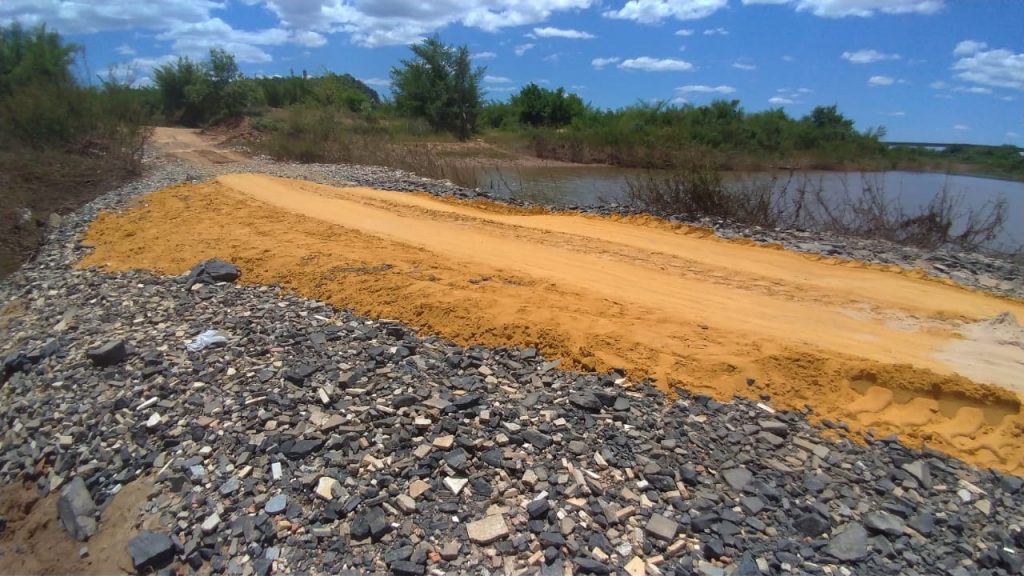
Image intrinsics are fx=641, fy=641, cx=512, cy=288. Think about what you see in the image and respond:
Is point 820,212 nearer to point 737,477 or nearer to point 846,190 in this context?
point 846,190

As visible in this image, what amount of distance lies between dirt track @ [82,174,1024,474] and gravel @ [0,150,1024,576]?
1.21 feet

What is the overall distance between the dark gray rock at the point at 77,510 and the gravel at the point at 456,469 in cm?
7

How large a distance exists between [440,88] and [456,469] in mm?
39916

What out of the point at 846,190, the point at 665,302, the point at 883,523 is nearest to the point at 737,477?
the point at 883,523

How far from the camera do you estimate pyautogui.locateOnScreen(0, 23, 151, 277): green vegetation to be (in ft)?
37.5

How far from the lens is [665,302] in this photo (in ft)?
21.3

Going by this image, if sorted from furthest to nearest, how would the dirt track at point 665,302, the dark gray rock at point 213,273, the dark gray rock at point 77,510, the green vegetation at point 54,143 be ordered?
1. the green vegetation at point 54,143
2. the dark gray rock at point 213,273
3. the dirt track at point 665,302
4. the dark gray rock at point 77,510

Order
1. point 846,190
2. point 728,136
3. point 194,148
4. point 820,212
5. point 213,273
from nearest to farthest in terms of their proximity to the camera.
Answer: point 213,273, point 820,212, point 846,190, point 194,148, point 728,136

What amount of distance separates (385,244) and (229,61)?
3259cm

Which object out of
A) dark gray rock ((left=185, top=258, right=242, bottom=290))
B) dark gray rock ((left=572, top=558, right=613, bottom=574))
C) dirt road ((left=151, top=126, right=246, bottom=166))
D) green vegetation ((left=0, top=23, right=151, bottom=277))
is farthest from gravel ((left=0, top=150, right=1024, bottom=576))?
dirt road ((left=151, top=126, right=246, bottom=166))

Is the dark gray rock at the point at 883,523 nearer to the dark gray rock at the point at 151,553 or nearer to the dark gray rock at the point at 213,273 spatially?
the dark gray rock at the point at 151,553

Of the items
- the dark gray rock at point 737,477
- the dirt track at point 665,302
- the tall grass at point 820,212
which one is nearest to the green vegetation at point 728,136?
the tall grass at point 820,212

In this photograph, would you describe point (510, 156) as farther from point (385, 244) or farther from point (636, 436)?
point (636, 436)

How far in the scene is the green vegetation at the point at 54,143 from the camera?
450 inches
